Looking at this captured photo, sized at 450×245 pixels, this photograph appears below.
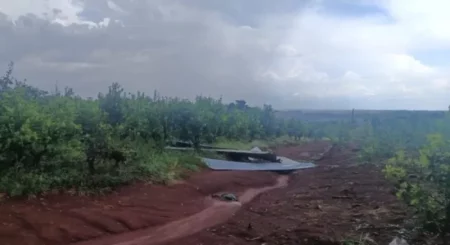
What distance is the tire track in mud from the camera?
32.4ft

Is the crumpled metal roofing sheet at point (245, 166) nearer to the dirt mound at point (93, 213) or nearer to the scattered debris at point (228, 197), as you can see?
the scattered debris at point (228, 197)

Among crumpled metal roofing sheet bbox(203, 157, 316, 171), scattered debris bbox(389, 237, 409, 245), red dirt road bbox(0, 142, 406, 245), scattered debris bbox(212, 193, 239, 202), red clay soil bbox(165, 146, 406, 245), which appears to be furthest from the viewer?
crumpled metal roofing sheet bbox(203, 157, 316, 171)

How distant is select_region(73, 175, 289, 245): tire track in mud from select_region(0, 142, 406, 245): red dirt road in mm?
20

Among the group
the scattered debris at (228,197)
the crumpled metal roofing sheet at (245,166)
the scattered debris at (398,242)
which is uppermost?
the scattered debris at (398,242)

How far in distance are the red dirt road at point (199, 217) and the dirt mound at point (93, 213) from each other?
0.06ft

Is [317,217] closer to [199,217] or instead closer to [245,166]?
[199,217]

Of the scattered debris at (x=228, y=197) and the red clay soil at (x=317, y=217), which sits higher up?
the red clay soil at (x=317, y=217)

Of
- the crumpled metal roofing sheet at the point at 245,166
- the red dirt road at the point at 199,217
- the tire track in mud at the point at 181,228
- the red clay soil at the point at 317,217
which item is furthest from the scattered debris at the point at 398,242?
the crumpled metal roofing sheet at the point at 245,166

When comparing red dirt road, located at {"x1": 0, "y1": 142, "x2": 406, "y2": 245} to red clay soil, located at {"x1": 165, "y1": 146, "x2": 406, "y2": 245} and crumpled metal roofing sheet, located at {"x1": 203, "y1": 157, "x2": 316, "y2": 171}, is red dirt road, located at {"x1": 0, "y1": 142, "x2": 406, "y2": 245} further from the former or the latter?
crumpled metal roofing sheet, located at {"x1": 203, "y1": 157, "x2": 316, "y2": 171}

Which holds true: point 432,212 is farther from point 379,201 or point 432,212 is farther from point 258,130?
point 258,130

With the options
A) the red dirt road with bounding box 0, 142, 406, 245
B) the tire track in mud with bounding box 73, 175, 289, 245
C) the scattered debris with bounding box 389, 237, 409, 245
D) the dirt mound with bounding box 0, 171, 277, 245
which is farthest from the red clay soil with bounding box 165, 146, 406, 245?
the dirt mound with bounding box 0, 171, 277, 245

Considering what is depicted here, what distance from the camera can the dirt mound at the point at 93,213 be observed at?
9.70 meters

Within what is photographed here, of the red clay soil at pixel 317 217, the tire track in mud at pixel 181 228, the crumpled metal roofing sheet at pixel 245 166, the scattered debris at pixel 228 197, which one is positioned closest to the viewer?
the red clay soil at pixel 317 217

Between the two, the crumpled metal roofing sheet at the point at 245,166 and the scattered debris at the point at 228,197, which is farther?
the crumpled metal roofing sheet at the point at 245,166
